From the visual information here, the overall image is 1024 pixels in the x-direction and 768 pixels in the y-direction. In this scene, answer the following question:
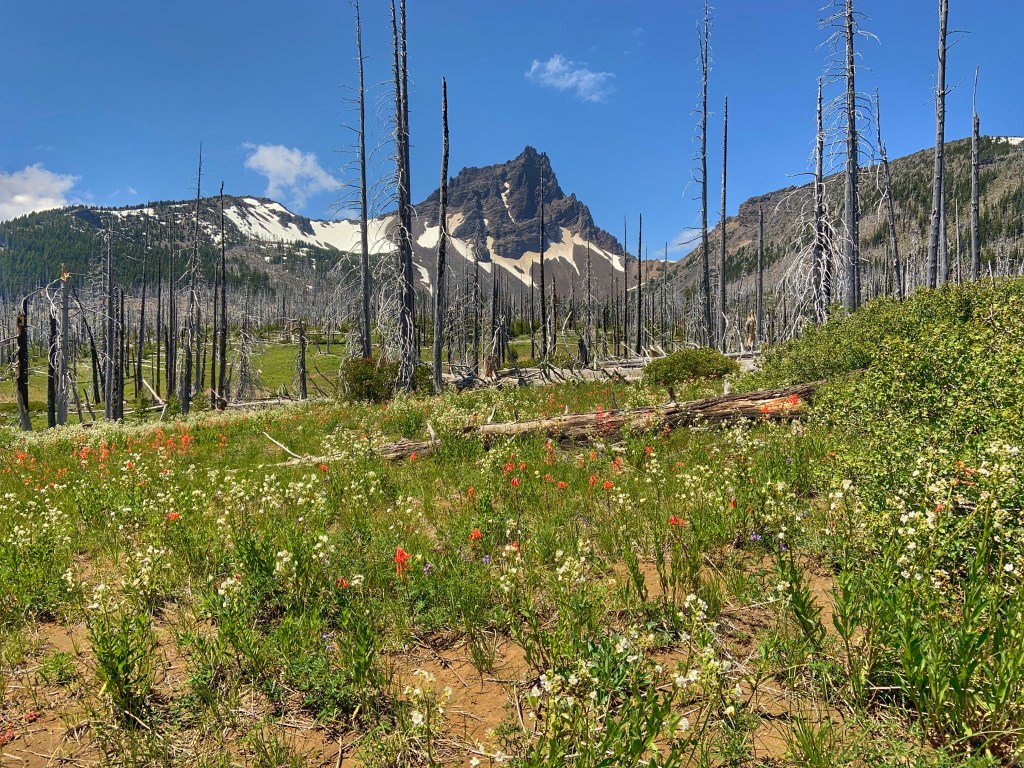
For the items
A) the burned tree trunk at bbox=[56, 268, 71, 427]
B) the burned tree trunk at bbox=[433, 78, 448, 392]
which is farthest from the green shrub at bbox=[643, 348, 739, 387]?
the burned tree trunk at bbox=[56, 268, 71, 427]

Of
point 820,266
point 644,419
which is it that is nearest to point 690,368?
point 820,266

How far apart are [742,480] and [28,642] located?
6181 mm

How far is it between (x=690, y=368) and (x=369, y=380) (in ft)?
38.8

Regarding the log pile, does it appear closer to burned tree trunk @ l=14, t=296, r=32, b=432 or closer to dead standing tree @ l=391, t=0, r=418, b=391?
dead standing tree @ l=391, t=0, r=418, b=391

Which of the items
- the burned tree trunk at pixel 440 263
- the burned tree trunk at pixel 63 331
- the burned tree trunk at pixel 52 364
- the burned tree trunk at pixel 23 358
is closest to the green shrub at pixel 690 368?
the burned tree trunk at pixel 440 263

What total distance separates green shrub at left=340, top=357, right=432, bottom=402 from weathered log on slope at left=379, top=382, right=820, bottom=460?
9979 millimetres

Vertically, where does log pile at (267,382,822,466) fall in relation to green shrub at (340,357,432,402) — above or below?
below

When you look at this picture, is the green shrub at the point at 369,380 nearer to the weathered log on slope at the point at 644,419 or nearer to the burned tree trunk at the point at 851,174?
the weathered log on slope at the point at 644,419

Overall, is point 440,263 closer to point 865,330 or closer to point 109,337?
point 865,330

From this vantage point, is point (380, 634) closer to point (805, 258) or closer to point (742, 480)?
point (742, 480)

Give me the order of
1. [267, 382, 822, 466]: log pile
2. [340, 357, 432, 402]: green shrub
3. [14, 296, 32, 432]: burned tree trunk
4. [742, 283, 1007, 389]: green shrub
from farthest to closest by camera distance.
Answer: [340, 357, 432, 402]: green shrub < [14, 296, 32, 432]: burned tree trunk < [742, 283, 1007, 389]: green shrub < [267, 382, 822, 466]: log pile

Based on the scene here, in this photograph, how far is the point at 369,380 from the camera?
61.7ft

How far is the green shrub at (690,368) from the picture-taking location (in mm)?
17328

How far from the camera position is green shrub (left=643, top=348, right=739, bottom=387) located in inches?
682
